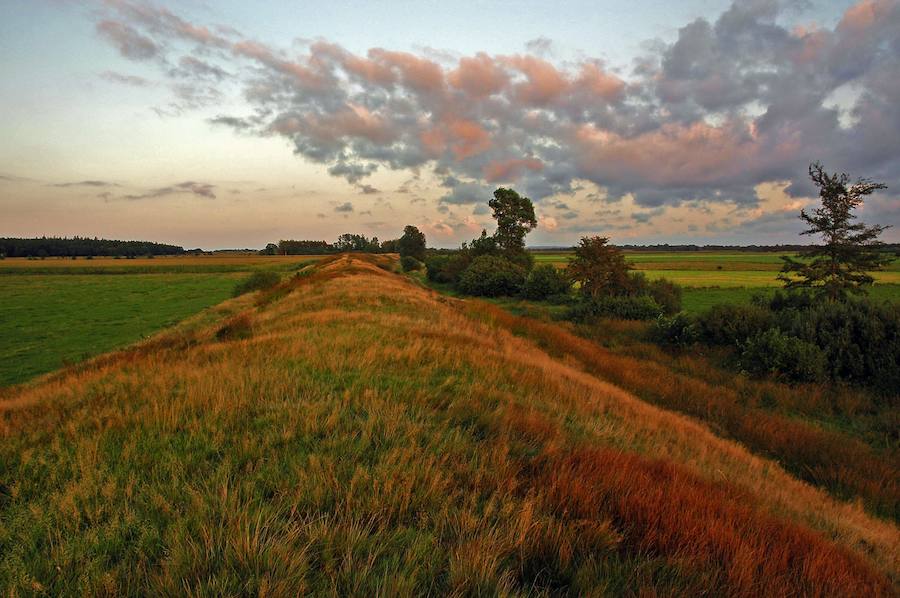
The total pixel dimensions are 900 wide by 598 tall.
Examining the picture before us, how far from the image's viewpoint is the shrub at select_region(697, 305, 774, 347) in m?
16.3

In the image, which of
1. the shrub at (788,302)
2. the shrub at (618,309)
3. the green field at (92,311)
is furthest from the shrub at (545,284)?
the shrub at (788,302)

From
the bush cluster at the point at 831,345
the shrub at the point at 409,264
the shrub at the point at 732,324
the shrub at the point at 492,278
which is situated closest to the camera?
the bush cluster at the point at 831,345

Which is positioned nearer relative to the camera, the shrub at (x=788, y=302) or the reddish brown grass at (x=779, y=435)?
the reddish brown grass at (x=779, y=435)

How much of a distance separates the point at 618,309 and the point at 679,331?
9273mm

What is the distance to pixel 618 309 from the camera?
27781 mm

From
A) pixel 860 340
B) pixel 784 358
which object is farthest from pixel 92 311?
pixel 860 340

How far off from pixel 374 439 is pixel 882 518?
317 inches

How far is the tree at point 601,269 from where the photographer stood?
3256cm

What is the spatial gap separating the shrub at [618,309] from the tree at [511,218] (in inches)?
1118

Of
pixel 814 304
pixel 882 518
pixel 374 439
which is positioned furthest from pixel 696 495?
pixel 814 304

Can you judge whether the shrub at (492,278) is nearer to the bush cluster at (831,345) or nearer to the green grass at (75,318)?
the green grass at (75,318)

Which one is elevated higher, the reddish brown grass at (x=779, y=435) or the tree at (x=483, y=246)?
the tree at (x=483, y=246)

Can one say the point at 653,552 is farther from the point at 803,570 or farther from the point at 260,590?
the point at 260,590

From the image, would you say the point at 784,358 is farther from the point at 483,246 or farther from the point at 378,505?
the point at 483,246
